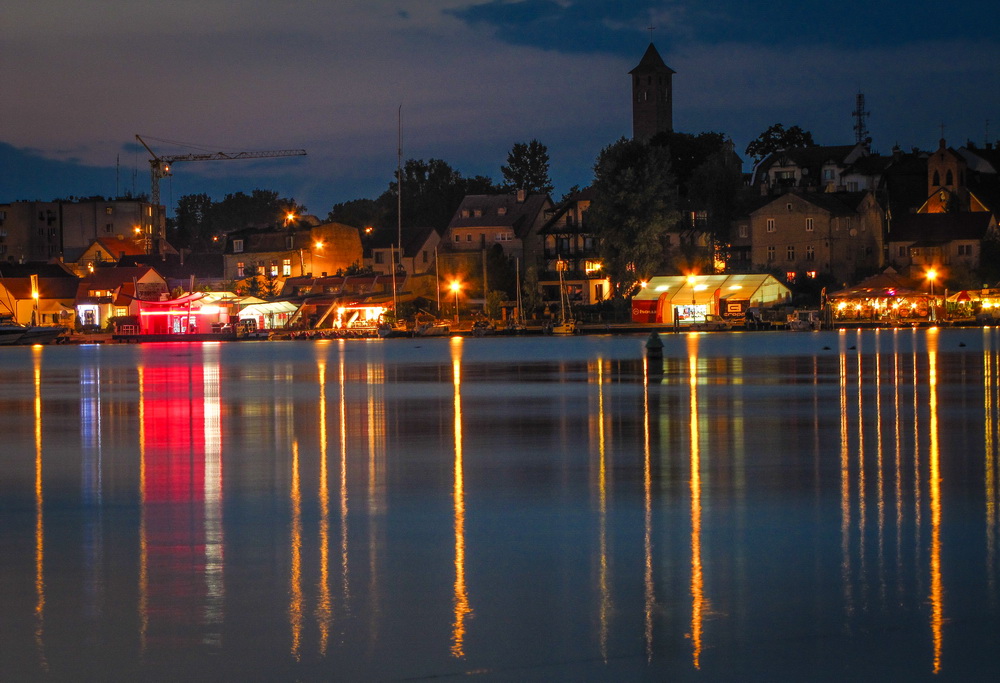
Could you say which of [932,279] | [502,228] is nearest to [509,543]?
[932,279]

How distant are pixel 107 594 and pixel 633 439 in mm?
11273

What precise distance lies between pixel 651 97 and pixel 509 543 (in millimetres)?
142375

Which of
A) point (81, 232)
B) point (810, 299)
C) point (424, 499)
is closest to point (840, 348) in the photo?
point (810, 299)

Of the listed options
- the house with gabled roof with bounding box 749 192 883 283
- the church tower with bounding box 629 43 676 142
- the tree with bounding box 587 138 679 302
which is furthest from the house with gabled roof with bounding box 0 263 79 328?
the church tower with bounding box 629 43 676 142

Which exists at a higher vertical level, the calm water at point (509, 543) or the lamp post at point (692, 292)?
the lamp post at point (692, 292)

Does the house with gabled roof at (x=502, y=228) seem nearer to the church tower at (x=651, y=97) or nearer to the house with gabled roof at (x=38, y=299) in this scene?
the house with gabled roof at (x=38, y=299)

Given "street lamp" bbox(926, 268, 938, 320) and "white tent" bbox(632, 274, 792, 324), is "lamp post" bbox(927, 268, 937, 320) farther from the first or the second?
"white tent" bbox(632, 274, 792, 324)

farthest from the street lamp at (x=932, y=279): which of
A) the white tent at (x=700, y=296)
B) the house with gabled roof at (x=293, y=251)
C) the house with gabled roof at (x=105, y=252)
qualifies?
the house with gabled roof at (x=105, y=252)

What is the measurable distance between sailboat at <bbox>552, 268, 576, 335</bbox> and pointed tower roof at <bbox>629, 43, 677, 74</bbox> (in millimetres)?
57112

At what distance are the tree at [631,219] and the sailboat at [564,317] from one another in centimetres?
383

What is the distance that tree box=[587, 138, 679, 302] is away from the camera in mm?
92188

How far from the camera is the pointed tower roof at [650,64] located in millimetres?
149750

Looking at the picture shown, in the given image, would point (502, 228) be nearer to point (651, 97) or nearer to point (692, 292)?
point (692, 292)

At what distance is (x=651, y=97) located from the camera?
149250 mm
